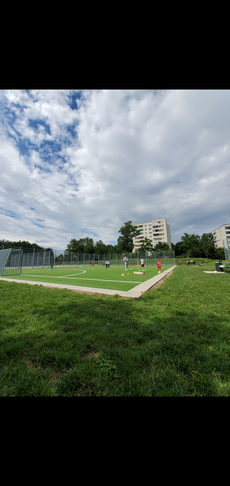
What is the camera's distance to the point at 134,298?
18.1ft

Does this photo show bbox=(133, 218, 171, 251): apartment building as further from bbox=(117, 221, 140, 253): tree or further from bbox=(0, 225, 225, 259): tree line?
bbox=(117, 221, 140, 253): tree

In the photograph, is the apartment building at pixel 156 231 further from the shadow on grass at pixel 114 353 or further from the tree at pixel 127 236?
the shadow on grass at pixel 114 353

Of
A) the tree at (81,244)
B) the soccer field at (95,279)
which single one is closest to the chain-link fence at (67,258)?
the soccer field at (95,279)

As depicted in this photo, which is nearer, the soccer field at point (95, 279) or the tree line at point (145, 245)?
the soccer field at point (95, 279)

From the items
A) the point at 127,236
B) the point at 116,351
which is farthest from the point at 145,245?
the point at 116,351

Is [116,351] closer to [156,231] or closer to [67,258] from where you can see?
[67,258]

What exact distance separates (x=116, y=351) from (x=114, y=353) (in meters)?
0.04

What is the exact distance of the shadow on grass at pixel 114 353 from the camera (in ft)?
5.91

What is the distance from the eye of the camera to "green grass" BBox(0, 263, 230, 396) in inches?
71.1
